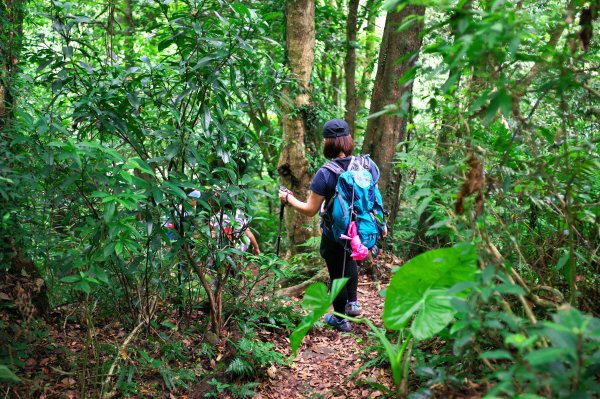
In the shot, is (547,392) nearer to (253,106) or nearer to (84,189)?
(84,189)

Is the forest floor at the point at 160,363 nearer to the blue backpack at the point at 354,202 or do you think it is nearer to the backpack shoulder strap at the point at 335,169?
the blue backpack at the point at 354,202

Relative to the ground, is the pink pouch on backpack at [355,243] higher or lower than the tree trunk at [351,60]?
lower

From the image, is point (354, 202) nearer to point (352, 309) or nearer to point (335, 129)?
point (335, 129)

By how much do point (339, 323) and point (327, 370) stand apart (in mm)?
709

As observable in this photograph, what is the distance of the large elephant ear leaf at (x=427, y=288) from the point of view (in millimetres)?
2510

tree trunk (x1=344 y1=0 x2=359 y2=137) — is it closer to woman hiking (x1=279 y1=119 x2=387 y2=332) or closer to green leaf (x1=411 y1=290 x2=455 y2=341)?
woman hiking (x1=279 y1=119 x2=387 y2=332)

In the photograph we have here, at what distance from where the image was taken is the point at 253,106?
451 cm

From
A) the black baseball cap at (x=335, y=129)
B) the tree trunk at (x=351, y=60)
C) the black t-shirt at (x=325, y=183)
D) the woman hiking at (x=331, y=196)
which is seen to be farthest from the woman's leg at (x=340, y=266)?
the tree trunk at (x=351, y=60)

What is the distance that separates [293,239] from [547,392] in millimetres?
5369

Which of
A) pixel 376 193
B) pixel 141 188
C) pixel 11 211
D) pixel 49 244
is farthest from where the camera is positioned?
pixel 376 193

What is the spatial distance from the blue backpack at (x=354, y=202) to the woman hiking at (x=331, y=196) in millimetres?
93

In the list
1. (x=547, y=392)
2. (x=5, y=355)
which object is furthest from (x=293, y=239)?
(x=547, y=392)

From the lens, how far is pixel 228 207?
4215 mm

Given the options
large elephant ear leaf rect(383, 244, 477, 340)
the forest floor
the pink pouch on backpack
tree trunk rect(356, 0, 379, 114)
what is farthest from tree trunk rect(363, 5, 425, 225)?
large elephant ear leaf rect(383, 244, 477, 340)
